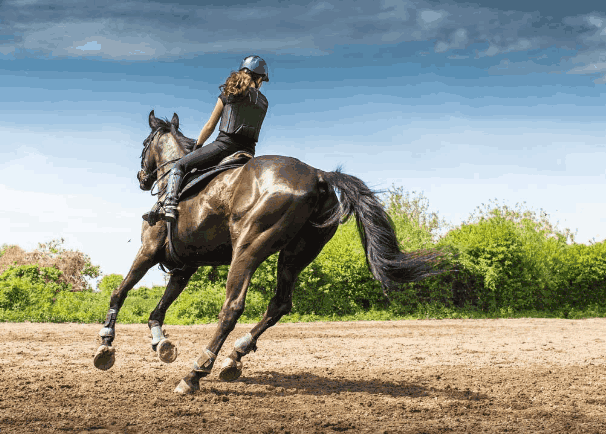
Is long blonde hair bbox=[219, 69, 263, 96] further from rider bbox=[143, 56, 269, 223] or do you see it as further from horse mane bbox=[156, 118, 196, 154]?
horse mane bbox=[156, 118, 196, 154]

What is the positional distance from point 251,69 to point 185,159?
4.03 feet

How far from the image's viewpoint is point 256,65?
6.16 meters

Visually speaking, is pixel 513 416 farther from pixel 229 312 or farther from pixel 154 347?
pixel 154 347

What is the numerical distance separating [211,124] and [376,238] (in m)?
2.28

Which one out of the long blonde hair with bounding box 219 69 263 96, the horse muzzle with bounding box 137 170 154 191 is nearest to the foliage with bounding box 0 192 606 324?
the horse muzzle with bounding box 137 170 154 191

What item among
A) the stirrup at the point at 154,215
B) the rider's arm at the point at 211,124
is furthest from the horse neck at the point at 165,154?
the stirrup at the point at 154,215

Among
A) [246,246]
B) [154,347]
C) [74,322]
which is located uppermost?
[246,246]

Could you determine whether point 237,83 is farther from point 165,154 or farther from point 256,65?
point 165,154

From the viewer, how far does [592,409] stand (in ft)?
A: 17.1

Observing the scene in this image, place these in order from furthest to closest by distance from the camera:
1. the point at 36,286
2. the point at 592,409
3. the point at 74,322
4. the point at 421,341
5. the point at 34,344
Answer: the point at 36,286 < the point at 74,322 < the point at 421,341 < the point at 34,344 < the point at 592,409

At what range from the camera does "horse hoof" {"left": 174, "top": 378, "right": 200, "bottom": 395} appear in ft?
17.7

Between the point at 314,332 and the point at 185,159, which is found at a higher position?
the point at 185,159

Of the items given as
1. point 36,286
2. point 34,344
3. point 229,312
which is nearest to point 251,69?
point 229,312

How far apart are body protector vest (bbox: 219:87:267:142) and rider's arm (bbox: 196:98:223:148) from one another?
0.31 feet
